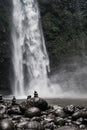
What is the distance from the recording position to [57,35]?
53.7 meters

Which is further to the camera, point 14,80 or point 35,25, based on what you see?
point 35,25

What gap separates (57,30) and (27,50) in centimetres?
861

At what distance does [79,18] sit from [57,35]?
661cm

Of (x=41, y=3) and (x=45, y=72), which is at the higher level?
(x=41, y=3)

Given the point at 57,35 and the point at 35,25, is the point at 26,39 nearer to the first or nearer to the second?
the point at 35,25

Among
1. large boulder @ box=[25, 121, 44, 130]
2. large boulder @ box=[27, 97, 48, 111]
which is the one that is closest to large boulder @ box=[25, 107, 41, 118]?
large boulder @ box=[27, 97, 48, 111]

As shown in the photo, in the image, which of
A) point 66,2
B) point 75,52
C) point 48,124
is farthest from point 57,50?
point 48,124

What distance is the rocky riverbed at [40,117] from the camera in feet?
51.6

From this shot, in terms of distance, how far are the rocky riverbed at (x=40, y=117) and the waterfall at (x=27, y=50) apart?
74.9 ft

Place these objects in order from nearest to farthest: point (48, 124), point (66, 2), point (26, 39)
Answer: point (48, 124) < point (26, 39) < point (66, 2)

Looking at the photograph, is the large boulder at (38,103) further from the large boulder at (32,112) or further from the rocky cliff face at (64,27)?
the rocky cliff face at (64,27)

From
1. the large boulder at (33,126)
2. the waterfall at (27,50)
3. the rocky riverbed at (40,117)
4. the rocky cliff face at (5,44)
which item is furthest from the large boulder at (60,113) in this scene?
the rocky cliff face at (5,44)

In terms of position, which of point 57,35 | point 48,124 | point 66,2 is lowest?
point 48,124

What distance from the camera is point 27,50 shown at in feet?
160
